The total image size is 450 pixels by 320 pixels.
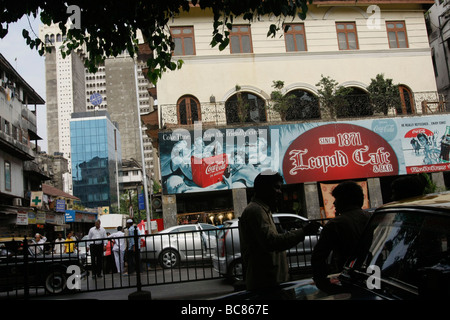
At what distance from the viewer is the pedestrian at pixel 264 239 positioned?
3.32m

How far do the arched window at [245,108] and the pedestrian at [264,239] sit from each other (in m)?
17.1

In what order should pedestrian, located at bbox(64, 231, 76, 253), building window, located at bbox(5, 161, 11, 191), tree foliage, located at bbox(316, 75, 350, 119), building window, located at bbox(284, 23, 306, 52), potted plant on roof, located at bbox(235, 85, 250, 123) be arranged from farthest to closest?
building window, located at bbox(5, 161, 11, 191) → building window, located at bbox(284, 23, 306, 52) → tree foliage, located at bbox(316, 75, 350, 119) → potted plant on roof, located at bbox(235, 85, 250, 123) → pedestrian, located at bbox(64, 231, 76, 253)

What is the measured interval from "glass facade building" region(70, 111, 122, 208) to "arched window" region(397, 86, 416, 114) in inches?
3635

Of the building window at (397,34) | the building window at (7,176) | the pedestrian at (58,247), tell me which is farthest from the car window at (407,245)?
the building window at (7,176)

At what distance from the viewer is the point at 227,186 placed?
19844 mm

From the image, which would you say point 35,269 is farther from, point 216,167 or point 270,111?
point 270,111

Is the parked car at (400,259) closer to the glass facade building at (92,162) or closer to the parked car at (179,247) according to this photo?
the parked car at (179,247)

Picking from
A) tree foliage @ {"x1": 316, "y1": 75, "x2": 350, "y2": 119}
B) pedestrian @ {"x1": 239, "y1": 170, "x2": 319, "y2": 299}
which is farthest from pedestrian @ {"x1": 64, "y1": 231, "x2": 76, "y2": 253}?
tree foliage @ {"x1": 316, "y1": 75, "x2": 350, "y2": 119}

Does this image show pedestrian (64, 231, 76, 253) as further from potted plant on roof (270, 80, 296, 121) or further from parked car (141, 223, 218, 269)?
potted plant on roof (270, 80, 296, 121)

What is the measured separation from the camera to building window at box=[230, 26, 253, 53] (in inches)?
894

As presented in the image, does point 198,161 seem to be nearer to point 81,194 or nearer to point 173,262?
point 173,262

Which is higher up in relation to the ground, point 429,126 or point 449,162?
point 429,126

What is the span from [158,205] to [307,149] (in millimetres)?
8128
